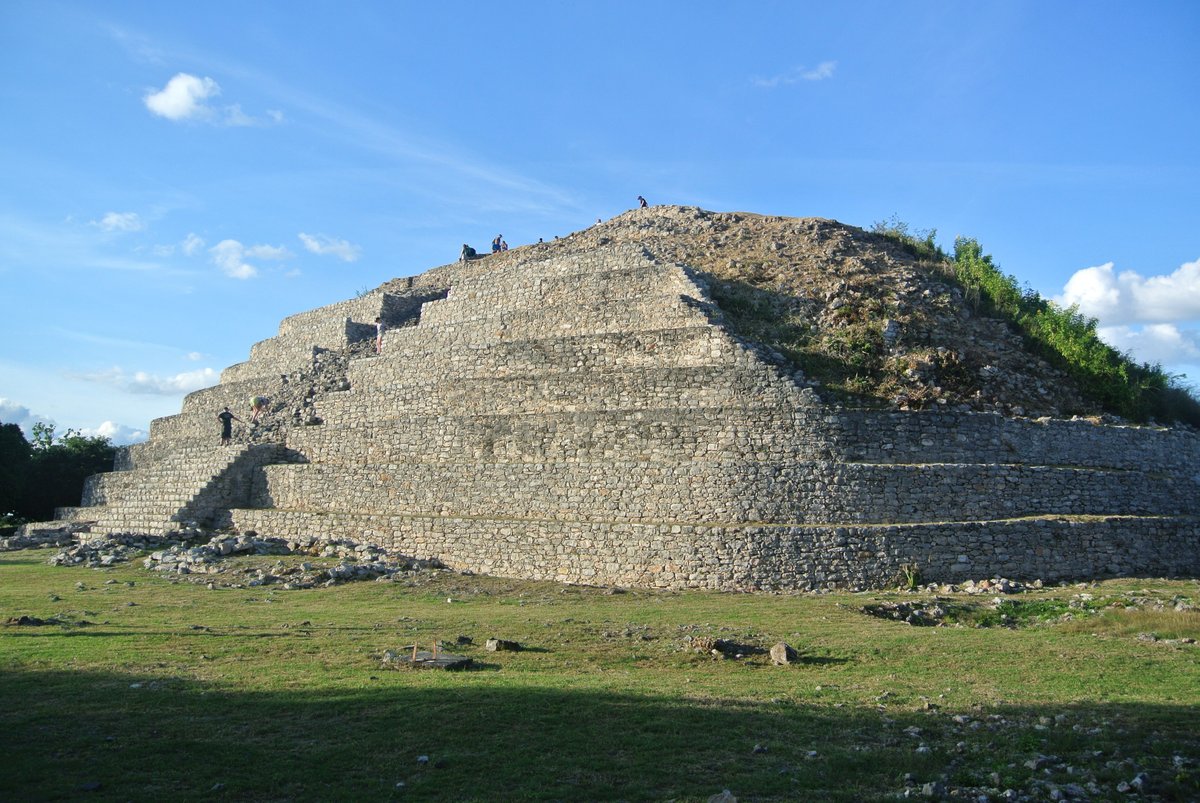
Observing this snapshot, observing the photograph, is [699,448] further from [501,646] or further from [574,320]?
[501,646]

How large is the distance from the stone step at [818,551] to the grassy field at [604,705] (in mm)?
1954

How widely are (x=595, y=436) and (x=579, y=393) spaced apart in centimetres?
219

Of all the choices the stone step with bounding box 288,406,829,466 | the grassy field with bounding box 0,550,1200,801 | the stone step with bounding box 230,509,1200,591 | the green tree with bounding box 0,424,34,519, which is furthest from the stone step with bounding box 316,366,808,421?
the green tree with bounding box 0,424,34,519

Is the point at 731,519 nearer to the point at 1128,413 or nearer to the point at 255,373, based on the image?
the point at 1128,413

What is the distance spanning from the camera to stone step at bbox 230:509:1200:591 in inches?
758

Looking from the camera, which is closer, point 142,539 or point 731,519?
point 731,519

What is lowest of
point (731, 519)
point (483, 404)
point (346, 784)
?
point (346, 784)

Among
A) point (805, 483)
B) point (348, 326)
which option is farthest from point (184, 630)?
point (348, 326)

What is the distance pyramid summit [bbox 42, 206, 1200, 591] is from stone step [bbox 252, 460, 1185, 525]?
5cm

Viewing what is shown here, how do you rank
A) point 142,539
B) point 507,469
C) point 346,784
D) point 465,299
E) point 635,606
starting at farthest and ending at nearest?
point 465,299
point 142,539
point 507,469
point 635,606
point 346,784

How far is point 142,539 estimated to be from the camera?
26.0 metres

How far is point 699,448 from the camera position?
21.9 metres

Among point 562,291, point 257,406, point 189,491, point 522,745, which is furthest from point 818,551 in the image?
point 257,406

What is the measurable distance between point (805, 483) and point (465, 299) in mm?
15882
